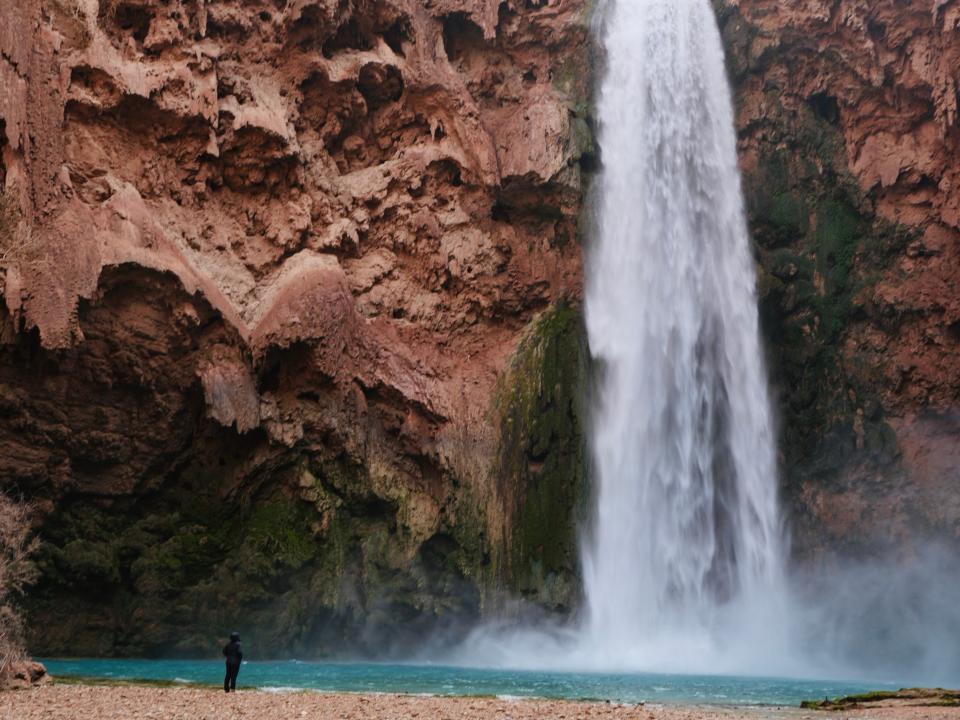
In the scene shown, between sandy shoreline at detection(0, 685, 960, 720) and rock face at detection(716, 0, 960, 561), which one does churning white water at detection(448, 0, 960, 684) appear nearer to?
rock face at detection(716, 0, 960, 561)

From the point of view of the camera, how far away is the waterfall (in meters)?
25.8

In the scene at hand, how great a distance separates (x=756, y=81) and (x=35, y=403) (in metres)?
21.9

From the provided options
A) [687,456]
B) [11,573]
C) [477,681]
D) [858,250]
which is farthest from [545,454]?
[11,573]

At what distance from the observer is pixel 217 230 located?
1018 inches

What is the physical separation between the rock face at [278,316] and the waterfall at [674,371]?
1235mm

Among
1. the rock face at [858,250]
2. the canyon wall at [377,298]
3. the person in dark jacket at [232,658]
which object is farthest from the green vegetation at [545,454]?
the person in dark jacket at [232,658]

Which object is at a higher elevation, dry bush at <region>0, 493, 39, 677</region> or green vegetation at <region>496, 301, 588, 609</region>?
green vegetation at <region>496, 301, 588, 609</region>

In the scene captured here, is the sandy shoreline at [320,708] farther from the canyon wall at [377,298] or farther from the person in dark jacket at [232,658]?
the canyon wall at [377,298]

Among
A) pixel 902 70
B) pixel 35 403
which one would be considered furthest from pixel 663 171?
pixel 35 403

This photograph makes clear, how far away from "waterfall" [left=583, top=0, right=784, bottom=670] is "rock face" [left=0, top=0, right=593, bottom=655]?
4.05ft

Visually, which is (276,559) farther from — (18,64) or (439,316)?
(18,64)

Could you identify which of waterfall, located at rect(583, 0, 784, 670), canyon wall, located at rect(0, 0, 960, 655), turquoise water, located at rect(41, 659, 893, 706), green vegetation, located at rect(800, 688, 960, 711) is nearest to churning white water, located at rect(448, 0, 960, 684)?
waterfall, located at rect(583, 0, 784, 670)

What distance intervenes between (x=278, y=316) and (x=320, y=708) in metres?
13.7

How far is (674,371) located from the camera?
27594 millimetres
